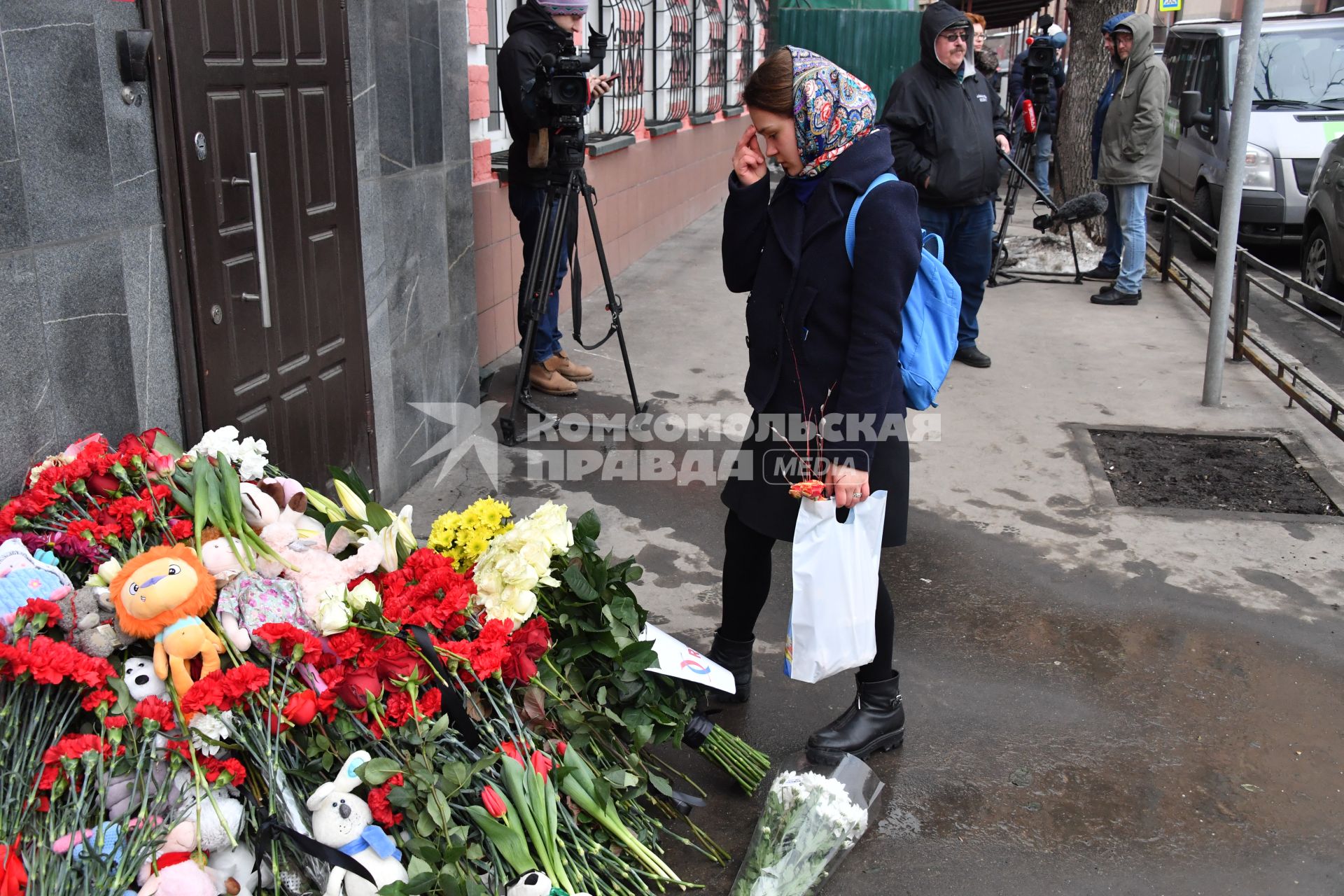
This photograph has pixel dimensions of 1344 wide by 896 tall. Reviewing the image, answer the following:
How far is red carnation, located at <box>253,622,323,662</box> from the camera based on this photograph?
236cm

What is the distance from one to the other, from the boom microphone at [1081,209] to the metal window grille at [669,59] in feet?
11.6

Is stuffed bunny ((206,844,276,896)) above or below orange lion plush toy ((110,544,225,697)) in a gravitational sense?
below

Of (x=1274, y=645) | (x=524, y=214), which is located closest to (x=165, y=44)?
(x=524, y=214)

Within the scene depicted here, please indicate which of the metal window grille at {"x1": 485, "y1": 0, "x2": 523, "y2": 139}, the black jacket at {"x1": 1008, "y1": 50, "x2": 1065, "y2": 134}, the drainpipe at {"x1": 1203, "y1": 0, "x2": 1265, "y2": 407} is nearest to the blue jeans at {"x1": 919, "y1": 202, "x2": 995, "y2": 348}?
the drainpipe at {"x1": 1203, "y1": 0, "x2": 1265, "y2": 407}

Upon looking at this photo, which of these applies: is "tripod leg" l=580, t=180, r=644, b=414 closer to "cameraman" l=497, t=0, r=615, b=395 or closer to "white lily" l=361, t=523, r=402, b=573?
"cameraman" l=497, t=0, r=615, b=395

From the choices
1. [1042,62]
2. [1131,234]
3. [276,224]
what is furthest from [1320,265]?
[276,224]

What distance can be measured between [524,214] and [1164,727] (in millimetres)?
3841

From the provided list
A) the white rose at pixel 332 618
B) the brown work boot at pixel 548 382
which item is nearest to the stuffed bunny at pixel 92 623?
the white rose at pixel 332 618

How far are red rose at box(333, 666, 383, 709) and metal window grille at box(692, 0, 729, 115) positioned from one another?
1030 cm

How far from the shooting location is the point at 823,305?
2.90m

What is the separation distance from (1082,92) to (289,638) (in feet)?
31.9

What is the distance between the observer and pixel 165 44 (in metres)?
3.06

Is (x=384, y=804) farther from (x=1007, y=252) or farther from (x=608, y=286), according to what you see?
(x=1007, y=252)

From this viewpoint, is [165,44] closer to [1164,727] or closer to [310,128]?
[310,128]
